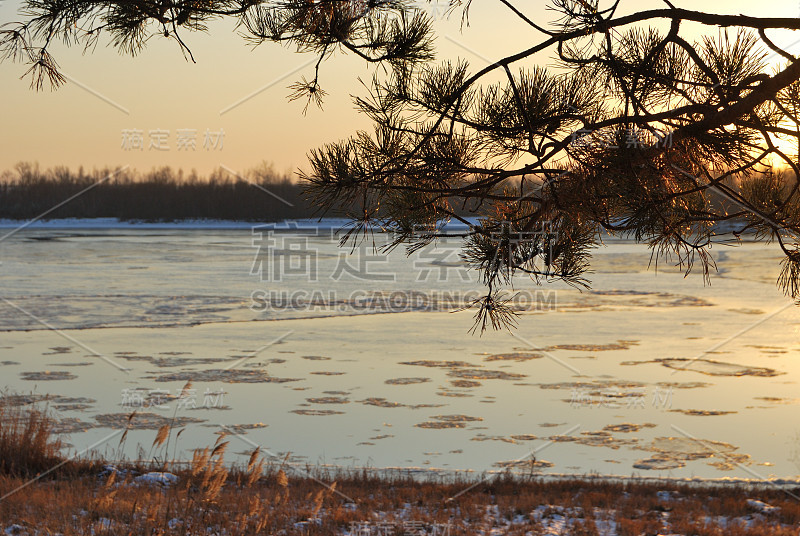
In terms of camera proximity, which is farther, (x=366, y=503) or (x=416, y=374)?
(x=416, y=374)

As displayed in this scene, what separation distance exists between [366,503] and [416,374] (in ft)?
17.0

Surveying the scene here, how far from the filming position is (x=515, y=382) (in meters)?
11.4

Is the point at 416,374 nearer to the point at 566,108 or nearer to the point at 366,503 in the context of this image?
the point at 366,503

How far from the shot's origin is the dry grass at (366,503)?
219 inches

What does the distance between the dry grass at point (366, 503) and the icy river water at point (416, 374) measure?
2.09ft

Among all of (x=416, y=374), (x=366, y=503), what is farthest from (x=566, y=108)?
(x=416, y=374)

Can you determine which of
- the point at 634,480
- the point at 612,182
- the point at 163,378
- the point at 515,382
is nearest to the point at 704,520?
the point at 634,480

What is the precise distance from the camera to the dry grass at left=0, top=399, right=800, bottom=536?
5.57 metres

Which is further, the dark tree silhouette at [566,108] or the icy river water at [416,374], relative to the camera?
the icy river water at [416,374]

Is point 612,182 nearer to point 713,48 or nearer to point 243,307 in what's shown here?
point 713,48

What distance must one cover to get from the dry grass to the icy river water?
0.64m

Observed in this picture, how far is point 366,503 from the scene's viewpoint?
653 centimetres

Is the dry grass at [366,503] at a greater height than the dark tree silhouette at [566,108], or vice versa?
the dark tree silhouette at [566,108]

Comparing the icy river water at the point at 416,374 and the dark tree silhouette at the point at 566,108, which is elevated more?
the dark tree silhouette at the point at 566,108
